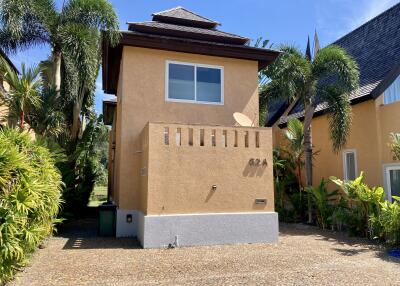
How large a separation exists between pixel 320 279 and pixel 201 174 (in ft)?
14.9

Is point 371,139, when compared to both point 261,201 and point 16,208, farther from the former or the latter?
point 16,208

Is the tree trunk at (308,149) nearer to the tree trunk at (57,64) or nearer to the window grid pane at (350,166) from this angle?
the window grid pane at (350,166)

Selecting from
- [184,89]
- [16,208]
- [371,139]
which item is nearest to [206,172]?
[184,89]

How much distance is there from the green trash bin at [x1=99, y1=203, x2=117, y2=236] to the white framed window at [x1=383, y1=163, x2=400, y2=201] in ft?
34.2

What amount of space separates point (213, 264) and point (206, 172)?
307cm

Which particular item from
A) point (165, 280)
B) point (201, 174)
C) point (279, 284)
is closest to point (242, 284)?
point (279, 284)

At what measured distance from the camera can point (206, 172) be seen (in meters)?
10.6

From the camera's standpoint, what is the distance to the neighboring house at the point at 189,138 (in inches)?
405

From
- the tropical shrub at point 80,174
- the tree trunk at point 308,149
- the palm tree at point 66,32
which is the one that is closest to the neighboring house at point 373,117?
the tree trunk at point 308,149

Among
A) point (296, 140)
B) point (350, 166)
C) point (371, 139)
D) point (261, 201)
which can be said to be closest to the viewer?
point (261, 201)

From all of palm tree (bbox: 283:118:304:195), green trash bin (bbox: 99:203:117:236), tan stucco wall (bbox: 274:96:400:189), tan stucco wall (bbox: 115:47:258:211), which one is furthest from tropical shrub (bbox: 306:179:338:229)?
green trash bin (bbox: 99:203:117:236)

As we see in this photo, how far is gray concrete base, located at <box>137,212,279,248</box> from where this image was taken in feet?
32.8

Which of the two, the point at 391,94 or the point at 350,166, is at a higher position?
the point at 391,94

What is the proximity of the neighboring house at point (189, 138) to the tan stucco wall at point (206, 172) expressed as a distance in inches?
1.1
